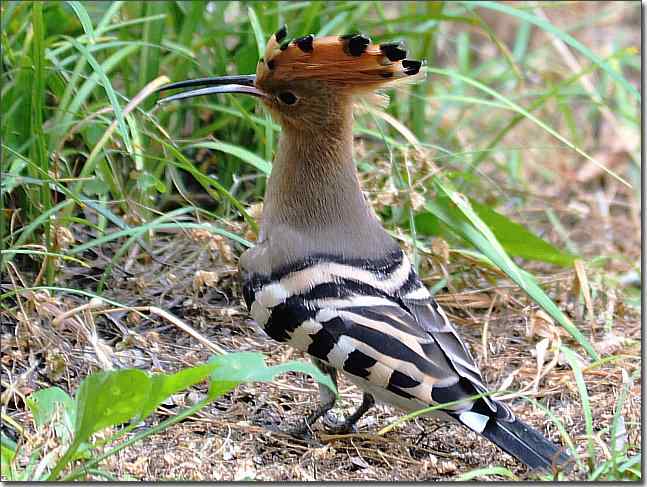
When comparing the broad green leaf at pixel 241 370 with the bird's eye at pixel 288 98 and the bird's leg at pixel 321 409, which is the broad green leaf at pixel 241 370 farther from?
the bird's eye at pixel 288 98

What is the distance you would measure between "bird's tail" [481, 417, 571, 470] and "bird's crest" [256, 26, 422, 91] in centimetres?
83

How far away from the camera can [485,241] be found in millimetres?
2967

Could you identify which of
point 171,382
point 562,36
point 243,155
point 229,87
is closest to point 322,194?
point 229,87

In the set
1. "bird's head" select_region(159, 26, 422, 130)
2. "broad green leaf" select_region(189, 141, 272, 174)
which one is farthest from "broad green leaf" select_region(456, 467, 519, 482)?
"broad green leaf" select_region(189, 141, 272, 174)

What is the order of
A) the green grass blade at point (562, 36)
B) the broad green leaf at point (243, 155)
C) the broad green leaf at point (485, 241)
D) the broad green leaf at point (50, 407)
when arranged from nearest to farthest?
the broad green leaf at point (50, 407) → the broad green leaf at point (485, 241) → the broad green leaf at point (243, 155) → the green grass blade at point (562, 36)

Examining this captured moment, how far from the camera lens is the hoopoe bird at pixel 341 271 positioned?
2229 millimetres

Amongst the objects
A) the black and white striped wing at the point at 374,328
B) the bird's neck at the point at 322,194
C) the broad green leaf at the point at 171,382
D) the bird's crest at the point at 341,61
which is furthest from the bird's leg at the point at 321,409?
the bird's crest at the point at 341,61

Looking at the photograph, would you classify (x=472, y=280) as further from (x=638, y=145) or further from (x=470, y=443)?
(x=638, y=145)

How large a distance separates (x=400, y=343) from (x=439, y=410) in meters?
0.16

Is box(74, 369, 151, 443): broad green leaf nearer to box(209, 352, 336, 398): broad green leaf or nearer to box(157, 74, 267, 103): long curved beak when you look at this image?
box(209, 352, 336, 398): broad green leaf

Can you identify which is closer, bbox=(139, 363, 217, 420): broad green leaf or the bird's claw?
bbox=(139, 363, 217, 420): broad green leaf

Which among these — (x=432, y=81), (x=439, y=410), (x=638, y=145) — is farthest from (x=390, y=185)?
(x=638, y=145)

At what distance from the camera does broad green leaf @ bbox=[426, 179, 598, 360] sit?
2.78m

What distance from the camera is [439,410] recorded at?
7.35ft
